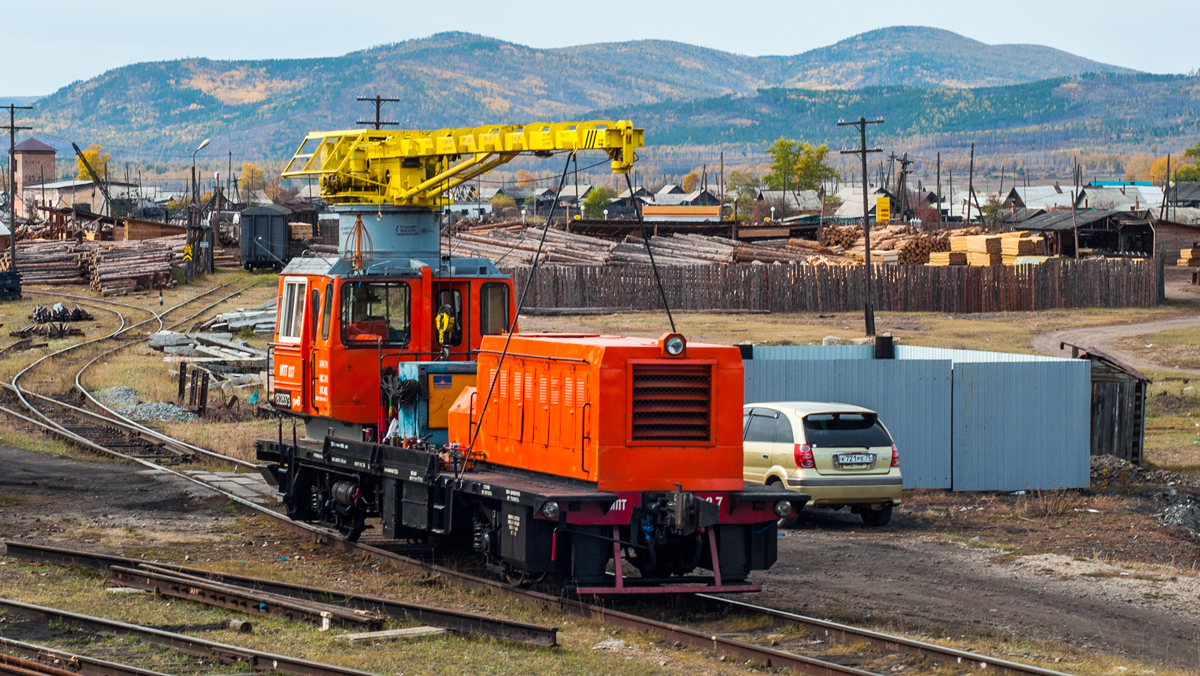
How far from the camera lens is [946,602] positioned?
41.1ft

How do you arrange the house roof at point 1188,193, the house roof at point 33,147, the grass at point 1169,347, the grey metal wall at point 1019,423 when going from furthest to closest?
the house roof at point 33,147 → the house roof at point 1188,193 → the grass at point 1169,347 → the grey metal wall at point 1019,423

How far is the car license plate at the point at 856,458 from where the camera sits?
1648 cm

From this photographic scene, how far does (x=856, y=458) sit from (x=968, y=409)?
13.2ft

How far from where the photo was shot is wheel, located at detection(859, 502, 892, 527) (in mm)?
17000

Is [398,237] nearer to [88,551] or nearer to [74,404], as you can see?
[88,551]

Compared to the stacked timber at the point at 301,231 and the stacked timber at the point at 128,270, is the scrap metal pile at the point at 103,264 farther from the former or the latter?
the stacked timber at the point at 301,231

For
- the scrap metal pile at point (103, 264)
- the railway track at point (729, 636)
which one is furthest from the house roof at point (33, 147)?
the railway track at point (729, 636)

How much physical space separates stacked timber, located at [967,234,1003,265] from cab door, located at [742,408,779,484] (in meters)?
53.7

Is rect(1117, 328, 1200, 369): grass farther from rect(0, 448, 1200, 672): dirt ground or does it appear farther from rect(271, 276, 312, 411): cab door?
rect(271, 276, 312, 411): cab door

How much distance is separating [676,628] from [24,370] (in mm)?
30349

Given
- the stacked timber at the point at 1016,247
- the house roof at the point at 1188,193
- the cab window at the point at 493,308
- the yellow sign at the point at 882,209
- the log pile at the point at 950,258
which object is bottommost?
the cab window at the point at 493,308

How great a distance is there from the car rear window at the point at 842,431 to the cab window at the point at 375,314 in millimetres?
5640

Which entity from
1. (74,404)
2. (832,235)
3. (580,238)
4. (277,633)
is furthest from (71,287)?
(277,633)

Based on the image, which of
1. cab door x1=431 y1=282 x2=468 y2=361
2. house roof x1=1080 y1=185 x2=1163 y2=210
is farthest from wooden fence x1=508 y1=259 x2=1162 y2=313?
house roof x1=1080 y1=185 x2=1163 y2=210
